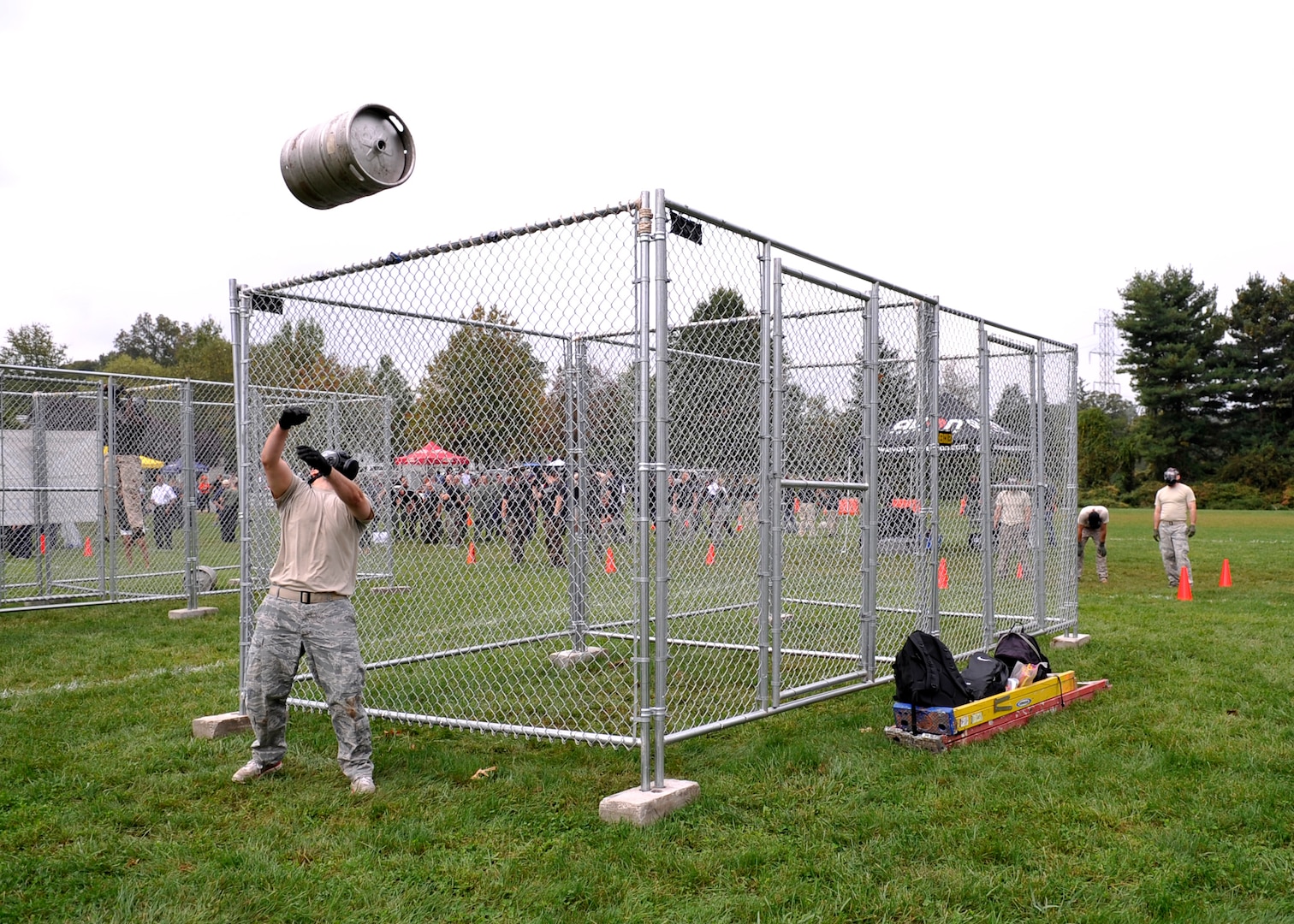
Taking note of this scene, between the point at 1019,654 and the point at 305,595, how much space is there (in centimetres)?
481

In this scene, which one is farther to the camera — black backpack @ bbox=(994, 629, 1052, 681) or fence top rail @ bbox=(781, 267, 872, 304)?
black backpack @ bbox=(994, 629, 1052, 681)

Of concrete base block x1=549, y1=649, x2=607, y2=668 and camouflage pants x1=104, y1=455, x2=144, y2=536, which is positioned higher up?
camouflage pants x1=104, y1=455, x2=144, y2=536

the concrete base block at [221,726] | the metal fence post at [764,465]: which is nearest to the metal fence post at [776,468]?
the metal fence post at [764,465]

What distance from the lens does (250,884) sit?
4113 mm

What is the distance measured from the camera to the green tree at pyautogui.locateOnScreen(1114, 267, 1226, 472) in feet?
164

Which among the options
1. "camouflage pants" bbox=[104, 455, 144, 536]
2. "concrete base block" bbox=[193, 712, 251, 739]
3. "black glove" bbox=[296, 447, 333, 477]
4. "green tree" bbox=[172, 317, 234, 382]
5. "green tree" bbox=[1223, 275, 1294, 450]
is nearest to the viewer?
"black glove" bbox=[296, 447, 333, 477]

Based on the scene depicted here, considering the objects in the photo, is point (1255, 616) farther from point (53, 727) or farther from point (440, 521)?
point (53, 727)

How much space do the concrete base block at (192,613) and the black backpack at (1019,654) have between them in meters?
8.57

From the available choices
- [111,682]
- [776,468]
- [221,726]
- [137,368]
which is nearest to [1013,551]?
[776,468]

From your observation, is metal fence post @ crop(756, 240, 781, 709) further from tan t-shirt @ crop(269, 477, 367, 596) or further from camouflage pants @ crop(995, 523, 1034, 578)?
camouflage pants @ crop(995, 523, 1034, 578)

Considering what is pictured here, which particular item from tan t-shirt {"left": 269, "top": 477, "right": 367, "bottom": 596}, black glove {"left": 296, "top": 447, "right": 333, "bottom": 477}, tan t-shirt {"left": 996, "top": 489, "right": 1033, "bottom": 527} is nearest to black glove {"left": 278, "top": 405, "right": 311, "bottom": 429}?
black glove {"left": 296, "top": 447, "right": 333, "bottom": 477}

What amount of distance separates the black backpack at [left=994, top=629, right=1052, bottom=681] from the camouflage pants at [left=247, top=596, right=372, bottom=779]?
4.34 m

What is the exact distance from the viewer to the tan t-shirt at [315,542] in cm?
A: 542

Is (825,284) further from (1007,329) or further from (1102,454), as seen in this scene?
(1102,454)
